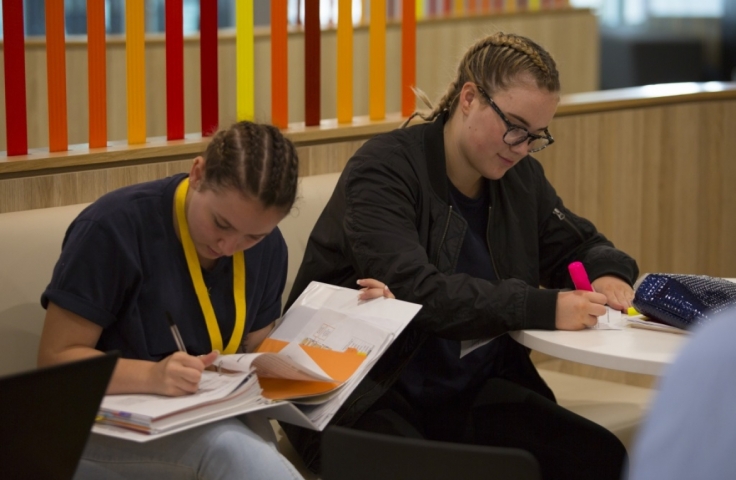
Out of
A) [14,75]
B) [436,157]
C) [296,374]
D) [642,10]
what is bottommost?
[296,374]

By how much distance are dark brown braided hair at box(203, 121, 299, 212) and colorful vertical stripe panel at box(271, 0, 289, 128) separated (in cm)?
107

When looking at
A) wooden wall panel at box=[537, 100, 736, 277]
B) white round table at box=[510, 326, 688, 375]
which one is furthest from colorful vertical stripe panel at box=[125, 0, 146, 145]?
wooden wall panel at box=[537, 100, 736, 277]

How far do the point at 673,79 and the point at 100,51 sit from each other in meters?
6.43

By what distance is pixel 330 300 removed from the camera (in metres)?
2.21

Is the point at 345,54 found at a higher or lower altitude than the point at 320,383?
higher

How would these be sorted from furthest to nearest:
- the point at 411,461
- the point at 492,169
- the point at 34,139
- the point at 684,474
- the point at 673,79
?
the point at 673,79
the point at 34,139
the point at 492,169
the point at 411,461
the point at 684,474

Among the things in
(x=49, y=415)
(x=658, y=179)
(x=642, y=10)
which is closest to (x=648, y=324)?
(x=49, y=415)

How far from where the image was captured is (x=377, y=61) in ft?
10.8

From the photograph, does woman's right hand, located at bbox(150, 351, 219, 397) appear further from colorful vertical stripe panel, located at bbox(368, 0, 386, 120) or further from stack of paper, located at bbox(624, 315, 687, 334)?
colorful vertical stripe panel, located at bbox(368, 0, 386, 120)

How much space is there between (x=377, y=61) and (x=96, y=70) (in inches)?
38.8

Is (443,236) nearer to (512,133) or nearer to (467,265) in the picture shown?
(467,265)

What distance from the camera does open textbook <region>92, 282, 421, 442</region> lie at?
171cm

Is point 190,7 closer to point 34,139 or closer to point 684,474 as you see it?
point 34,139

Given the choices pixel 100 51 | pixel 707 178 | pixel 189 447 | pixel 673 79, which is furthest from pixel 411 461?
pixel 673 79
